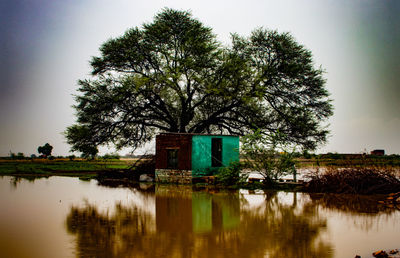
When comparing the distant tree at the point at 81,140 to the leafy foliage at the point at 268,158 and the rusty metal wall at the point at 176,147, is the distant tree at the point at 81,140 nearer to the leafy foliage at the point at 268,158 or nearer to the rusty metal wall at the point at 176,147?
the rusty metal wall at the point at 176,147

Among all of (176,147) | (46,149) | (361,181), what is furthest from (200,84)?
(46,149)

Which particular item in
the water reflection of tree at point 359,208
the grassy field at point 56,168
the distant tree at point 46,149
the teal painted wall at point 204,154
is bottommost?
the water reflection of tree at point 359,208

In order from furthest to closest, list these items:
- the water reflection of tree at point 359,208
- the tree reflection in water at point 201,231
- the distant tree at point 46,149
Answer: the distant tree at point 46,149 → the water reflection of tree at point 359,208 → the tree reflection in water at point 201,231

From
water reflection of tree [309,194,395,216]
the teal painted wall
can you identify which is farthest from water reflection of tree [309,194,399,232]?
the teal painted wall

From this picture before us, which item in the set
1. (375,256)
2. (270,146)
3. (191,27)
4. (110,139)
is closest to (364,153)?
(270,146)

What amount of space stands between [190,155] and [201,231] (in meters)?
14.9

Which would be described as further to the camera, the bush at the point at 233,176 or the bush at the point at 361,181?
the bush at the point at 233,176

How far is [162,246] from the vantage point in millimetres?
8297

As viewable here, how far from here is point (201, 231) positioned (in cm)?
1009

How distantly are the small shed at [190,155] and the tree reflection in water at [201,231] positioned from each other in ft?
32.6

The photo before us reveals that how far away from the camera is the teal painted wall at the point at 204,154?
25141 millimetres

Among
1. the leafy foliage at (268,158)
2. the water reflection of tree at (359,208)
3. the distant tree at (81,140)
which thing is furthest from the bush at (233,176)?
the distant tree at (81,140)

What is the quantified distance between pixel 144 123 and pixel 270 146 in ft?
45.0

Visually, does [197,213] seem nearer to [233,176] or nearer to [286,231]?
[286,231]
